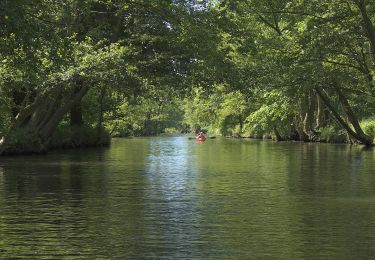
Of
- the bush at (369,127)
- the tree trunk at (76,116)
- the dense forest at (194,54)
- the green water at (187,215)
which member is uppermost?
the dense forest at (194,54)

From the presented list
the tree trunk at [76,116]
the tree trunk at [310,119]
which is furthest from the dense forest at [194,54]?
the tree trunk at [310,119]

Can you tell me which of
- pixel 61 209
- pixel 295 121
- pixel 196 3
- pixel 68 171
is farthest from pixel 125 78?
pixel 295 121

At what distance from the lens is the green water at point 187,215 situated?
10.0 meters

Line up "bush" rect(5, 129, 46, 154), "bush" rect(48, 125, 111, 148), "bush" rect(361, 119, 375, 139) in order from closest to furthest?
"bush" rect(5, 129, 46, 154)
"bush" rect(48, 125, 111, 148)
"bush" rect(361, 119, 375, 139)

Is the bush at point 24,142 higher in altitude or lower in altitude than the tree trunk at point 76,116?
lower

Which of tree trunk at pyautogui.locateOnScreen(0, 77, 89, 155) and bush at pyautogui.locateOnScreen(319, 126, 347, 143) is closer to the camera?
tree trunk at pyautogui.locateOnScreen(0, 77, 89, 155)

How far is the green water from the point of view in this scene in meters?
10.0

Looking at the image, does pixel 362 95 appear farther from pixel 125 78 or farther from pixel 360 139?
pixel 125 78

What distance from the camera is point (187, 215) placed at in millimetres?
13656

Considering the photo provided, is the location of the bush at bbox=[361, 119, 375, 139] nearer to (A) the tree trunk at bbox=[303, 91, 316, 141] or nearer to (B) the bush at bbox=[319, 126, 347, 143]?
(B) the bush at bbox=[319, 126, 347, 143]

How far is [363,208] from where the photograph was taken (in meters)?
14.7

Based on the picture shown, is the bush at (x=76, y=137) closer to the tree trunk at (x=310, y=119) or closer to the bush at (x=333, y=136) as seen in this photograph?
the tree trunk at (x=310, y=119)

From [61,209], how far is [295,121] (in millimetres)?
54127

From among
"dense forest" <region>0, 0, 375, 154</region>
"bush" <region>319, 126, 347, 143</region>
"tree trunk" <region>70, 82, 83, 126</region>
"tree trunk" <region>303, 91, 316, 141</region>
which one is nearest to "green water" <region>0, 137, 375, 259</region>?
"dense forest" <region>0, 0, 375, 154</region>
